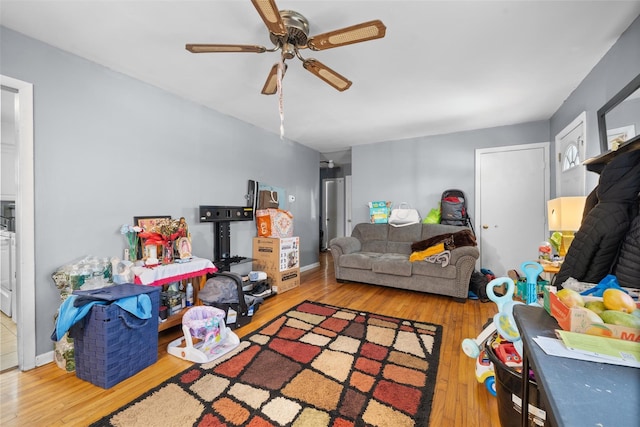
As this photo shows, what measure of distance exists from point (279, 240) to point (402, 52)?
2.48 m

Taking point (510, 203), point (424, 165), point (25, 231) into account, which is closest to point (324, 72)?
point (25, 231)

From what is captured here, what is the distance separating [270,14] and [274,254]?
2764mm

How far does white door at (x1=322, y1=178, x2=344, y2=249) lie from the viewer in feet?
23.5

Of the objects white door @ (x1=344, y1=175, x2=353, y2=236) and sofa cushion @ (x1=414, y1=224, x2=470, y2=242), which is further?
white door @ (x1=344, y1=175, x2=353, y2=236)

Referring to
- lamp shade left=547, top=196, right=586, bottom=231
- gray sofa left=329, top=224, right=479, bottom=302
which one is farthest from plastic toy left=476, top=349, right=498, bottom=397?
gray sofa left=329, top=224, right=479, bottom=302

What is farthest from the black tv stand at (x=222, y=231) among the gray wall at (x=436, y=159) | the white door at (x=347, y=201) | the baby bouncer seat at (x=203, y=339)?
the white door at (x=347, y=201)

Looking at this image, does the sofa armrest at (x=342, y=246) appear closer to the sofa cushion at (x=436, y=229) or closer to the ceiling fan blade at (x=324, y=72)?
the sofa cushion at (x=436, y=229)

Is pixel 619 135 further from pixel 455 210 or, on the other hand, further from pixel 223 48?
pixel 223 48

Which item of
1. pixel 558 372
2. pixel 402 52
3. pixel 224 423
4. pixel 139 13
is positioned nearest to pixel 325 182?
pixel 402 52

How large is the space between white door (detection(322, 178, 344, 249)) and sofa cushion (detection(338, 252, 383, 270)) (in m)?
3.21

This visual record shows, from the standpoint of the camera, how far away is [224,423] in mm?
1353

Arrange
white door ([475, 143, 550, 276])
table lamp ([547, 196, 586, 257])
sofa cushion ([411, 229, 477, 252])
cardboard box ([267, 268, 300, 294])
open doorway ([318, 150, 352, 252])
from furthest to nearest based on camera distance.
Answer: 1. open doorway ([318, 150, 352, 252])
2. white door ([475, 143, 550, 276])
3. cardboard box ([267, 268, 300, 294])
4. sofa cushion ([411, 229, 477, 252])
5. table lamp ([547, 196, 586, 257])

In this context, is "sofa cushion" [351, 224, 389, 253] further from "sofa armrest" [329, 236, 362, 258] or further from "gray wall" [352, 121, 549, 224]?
"gray wall" [352, 121, 549, 224]

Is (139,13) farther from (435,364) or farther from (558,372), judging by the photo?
(435,364)
